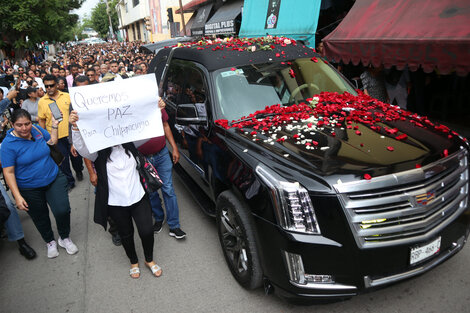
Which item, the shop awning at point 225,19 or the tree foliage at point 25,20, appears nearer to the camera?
the shop awning at point 225,19

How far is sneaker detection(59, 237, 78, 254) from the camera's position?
4.09 metres

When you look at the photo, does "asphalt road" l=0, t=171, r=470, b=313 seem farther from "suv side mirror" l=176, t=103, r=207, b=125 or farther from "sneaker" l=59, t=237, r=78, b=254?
"suv side mirror" l=176, t=103, r=207, b=125

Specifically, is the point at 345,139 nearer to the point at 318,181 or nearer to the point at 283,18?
the point at 318,181

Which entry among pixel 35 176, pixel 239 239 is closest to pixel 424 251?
pixel 239 239

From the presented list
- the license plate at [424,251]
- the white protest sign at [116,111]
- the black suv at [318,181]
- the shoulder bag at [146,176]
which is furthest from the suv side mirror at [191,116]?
the license plate at [424,251]

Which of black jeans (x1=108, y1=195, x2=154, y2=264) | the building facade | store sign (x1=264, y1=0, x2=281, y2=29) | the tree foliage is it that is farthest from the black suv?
the tree foliage

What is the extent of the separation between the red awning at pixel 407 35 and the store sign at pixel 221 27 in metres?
7.52

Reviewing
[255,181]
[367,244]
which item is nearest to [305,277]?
[367,244]

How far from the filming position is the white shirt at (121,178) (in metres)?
3.10

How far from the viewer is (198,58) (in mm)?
4082

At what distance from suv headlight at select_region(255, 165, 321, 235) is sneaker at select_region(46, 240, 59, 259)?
2986 mm

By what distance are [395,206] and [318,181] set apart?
53cm

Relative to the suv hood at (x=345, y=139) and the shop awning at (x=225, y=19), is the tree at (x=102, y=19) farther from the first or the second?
the suv hood at (x=345, y=139)

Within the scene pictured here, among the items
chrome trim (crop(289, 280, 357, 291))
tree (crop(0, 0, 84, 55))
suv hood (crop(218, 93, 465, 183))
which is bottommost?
chrome trim (crop(289, 280, 357, 291))
